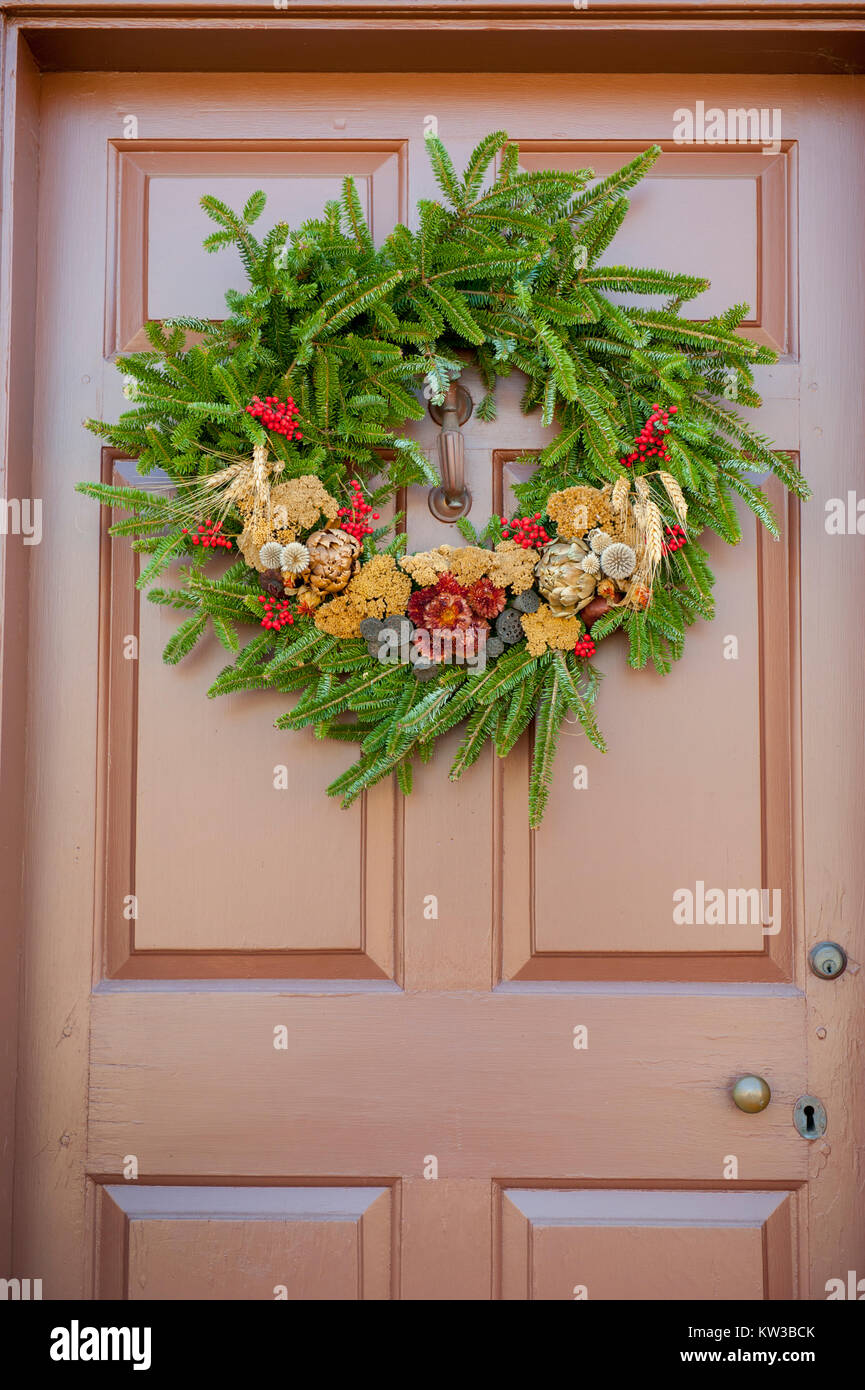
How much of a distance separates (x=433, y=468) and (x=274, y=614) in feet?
0.95

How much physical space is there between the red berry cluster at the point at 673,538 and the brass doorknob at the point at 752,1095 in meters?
0.72

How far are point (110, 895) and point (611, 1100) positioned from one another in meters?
0.75

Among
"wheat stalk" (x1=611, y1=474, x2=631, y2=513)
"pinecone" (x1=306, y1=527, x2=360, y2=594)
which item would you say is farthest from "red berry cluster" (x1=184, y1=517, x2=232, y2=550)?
"wheat stalk" (x1=611, y1=474, x2=631, y2=513)

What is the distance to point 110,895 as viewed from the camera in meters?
1.33

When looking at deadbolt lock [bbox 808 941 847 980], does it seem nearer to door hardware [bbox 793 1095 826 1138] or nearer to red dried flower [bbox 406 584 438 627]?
door hardware [bbox 793 1095 826 1138]

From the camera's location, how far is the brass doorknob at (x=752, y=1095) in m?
1.27

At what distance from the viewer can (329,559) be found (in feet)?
3.99

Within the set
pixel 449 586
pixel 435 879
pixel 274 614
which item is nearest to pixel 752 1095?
pixel 435 879

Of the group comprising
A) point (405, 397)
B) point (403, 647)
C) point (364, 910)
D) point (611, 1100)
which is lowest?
point (611, 1100)

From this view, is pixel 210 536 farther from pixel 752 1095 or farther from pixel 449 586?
pixel 752 1095

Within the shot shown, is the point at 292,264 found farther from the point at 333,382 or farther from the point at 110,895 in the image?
the point at 110,895

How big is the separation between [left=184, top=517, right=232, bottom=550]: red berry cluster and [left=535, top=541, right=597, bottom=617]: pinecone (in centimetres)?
41

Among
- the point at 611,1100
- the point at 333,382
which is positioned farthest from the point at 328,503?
the point at 611,1100

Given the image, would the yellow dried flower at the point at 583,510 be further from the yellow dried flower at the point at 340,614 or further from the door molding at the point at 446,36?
the door molding at the point at 446,36
